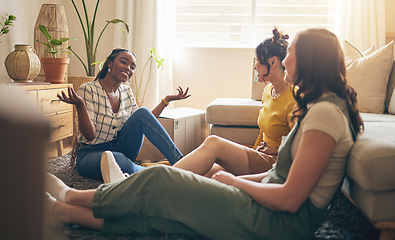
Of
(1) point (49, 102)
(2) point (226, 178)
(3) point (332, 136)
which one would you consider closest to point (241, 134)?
(2) point (226, 178)

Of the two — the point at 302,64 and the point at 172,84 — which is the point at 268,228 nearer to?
the point at 302,64

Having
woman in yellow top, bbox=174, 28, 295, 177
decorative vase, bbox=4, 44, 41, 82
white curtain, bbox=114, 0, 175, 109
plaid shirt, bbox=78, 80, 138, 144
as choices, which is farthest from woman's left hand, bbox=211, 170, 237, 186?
white curtain, bbox=114, 0, 175, 109

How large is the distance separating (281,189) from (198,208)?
0.93 ft

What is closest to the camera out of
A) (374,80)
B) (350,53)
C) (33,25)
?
(374,80)

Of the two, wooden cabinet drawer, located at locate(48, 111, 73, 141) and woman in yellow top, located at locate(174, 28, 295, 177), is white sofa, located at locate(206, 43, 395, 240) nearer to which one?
woman in yellow top, located at locate(174, 28, 295, 177)

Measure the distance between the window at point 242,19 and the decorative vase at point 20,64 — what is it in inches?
73.0

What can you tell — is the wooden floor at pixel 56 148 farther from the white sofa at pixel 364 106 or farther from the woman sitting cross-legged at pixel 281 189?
the woman sitting cross-legged at pixel 281 189

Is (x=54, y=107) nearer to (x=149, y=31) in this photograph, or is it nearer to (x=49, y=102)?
(x=49, y=102)

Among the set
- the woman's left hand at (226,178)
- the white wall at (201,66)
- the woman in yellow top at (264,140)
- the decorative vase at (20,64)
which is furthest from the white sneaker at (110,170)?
the white wall at (201,66)

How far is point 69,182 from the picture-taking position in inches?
92.2

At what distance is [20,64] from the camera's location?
9.24ft

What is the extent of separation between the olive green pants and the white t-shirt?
2.4 inches

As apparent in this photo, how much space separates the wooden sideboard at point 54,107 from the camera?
277cm

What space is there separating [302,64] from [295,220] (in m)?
0.52
